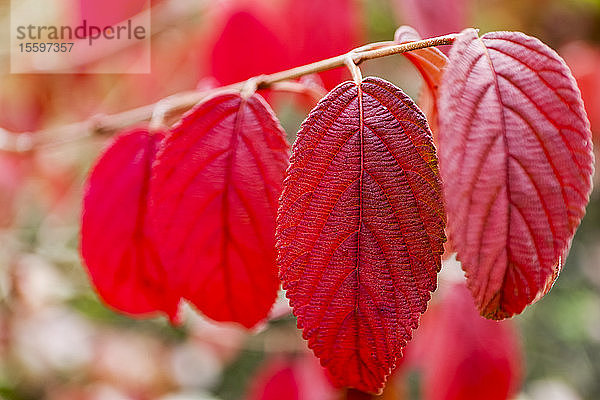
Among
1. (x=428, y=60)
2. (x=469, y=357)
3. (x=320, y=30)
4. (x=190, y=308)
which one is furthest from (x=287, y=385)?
(x=428, y=60)

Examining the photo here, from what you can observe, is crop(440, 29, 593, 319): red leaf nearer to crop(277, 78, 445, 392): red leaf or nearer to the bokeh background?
crop(277, 78, 445, 392): red leaf

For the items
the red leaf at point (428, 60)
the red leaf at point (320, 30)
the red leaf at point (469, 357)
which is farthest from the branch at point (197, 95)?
the red leaf at point (469, 357)

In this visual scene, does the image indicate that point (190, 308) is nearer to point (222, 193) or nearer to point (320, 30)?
point (320, 30)

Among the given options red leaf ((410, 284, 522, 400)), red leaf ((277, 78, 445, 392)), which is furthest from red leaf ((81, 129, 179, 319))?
red leaf ((410, 284, 522, 400))

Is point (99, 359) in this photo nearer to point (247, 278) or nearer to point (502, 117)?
point (247, 278)

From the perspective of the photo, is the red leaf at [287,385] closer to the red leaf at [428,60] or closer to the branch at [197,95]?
the branch at [197,95]

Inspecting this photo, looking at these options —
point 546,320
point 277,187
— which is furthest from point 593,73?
point 277,187
